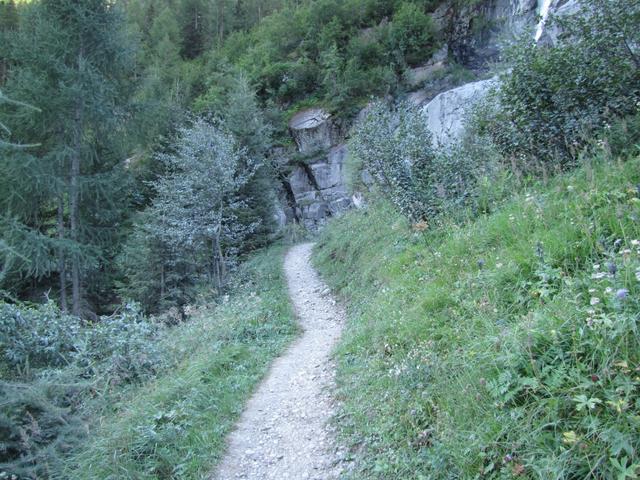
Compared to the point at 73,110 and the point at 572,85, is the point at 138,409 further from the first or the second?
the point at 73,110

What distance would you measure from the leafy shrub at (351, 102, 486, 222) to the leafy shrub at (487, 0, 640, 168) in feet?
3.05

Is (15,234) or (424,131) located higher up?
(15,234)

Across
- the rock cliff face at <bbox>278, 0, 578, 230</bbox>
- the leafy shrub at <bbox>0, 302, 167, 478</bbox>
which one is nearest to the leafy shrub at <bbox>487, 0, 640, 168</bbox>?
the leafy shrub at <bbox>0, 302, 167, 478</bbox>

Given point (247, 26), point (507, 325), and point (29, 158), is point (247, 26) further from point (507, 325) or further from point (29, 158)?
point (507, 325)

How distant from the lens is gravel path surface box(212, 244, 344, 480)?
4.19 meters

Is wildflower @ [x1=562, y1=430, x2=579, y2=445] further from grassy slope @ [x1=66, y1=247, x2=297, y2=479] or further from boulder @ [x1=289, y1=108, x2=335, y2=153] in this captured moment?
boulder @ [x1=289, y1=108, x2=335, y2=153]

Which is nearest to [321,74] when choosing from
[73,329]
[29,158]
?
[29,158]

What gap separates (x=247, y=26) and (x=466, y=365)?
54938 mm

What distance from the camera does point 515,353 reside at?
3006 millimetres

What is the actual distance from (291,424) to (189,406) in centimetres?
127

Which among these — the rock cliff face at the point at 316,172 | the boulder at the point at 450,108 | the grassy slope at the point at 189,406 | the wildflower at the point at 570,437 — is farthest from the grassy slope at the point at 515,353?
the rock cliff face at the point at 316,172

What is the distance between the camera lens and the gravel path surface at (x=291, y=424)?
13.7 ft

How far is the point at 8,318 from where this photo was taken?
20.8 feet

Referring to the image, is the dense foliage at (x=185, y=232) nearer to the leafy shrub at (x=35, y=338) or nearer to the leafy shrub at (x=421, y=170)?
the leafy shrub at (x=421, y=170)
